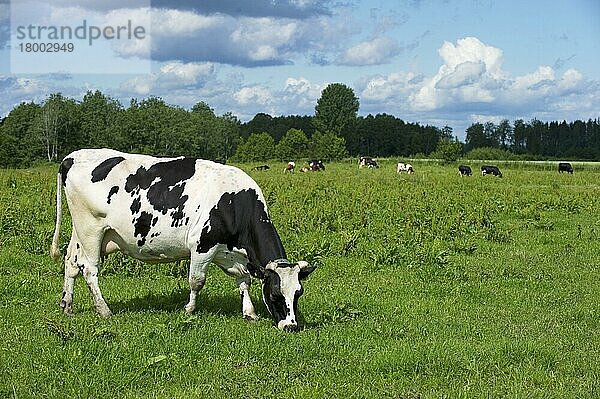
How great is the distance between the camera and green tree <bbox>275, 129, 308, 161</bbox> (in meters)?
107

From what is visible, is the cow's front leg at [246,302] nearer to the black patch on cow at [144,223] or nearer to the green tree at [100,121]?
the black patch on cow at [144,223]

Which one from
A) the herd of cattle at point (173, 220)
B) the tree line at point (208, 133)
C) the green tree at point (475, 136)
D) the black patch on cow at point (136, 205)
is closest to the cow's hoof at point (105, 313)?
the herd of cattle at point (173, 220)

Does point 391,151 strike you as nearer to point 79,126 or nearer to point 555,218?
point 79,126

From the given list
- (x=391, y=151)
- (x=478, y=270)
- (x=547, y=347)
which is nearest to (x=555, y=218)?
(x=478, y=270)

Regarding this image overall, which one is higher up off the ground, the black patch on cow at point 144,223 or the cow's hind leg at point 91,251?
the black patch on cow at point 144,223

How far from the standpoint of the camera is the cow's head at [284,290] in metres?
9.22

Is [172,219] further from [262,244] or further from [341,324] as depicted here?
[341,324]

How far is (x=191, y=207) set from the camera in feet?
32.3

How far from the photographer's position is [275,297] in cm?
933

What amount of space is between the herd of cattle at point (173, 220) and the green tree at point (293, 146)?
9617 centimetres

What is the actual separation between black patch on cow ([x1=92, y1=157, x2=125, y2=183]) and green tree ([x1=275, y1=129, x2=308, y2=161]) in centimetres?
9603

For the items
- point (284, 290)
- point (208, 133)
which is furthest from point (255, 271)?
point (208, 133)

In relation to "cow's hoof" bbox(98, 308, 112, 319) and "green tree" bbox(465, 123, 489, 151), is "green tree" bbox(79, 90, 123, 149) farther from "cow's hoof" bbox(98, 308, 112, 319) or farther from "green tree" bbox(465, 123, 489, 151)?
"green tree" bbox(465, 123, 489, 151)

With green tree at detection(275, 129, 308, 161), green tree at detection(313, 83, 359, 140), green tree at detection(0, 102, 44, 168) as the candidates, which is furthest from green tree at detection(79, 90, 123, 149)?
green tree at detection(313, 83, 359, 140)
